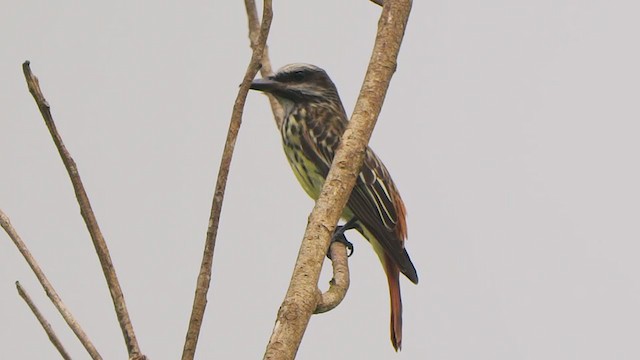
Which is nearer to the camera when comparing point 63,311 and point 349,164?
point 63,311

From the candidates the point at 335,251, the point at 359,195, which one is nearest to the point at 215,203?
the point at 335,251

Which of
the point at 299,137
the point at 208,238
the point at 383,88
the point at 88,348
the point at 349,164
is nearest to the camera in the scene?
the point at 88,348

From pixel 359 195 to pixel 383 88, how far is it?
7.34 feet

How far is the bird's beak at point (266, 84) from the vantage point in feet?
18.2

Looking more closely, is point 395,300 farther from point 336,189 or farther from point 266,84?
point 336,189

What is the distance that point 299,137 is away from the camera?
592cm

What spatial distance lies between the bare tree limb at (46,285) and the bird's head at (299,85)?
3.09 meters

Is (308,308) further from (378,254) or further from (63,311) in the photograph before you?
(378,254)

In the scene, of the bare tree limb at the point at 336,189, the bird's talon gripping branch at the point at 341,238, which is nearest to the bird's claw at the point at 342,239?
the bird's talon gripping branch at the point at 341,238

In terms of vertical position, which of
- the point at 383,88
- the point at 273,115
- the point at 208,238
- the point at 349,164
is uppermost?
the point at 273,115

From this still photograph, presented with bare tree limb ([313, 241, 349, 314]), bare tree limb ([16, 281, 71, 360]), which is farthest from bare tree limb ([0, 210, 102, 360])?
bare tree limb ([313, 241, 349, 314])

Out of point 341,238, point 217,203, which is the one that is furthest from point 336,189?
point 341,238

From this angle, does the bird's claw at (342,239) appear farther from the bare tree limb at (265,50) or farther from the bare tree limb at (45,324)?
the bare tree limb at (45,324)

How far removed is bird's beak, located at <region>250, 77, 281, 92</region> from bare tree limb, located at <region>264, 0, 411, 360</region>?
204 cm
